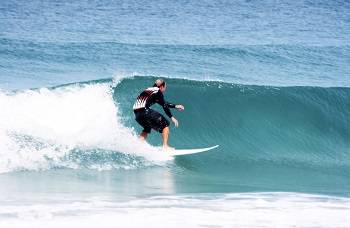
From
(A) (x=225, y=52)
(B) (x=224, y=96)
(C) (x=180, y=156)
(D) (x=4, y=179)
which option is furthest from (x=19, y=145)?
(A) (x=225, y=52)

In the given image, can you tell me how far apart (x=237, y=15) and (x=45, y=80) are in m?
16.6

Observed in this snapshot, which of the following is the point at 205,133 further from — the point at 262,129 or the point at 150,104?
the point at 150,104

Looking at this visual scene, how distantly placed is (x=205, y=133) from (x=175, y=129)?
2.20ft

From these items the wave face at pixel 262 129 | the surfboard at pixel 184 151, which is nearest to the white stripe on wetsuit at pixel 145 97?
the surfboard at pixel 184 151

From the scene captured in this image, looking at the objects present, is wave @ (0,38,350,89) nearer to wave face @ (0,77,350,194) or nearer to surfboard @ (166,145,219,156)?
wave face @ (0,77,350,194)

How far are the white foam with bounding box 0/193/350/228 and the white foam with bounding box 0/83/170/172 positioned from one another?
2.35 m

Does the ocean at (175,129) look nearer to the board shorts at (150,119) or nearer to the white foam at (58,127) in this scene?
the white foam at (58,127)

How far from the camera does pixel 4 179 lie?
11.5 meters

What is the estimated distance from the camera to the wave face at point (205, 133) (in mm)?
12789

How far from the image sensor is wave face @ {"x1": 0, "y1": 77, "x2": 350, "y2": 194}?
1279cm

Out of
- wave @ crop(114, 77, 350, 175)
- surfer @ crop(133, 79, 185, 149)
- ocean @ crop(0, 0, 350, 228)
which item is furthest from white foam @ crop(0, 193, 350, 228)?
wave @ crop(114, 77, 350, 175)

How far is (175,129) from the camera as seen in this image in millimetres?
15531

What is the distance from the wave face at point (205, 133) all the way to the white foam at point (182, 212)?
3.84ft

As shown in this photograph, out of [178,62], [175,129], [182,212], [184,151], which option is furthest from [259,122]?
[178,62]
